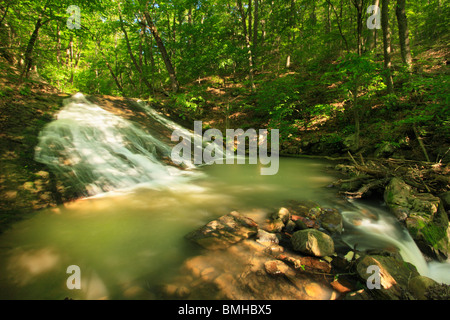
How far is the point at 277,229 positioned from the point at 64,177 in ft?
16.3

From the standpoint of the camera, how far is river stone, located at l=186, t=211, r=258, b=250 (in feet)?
9.57

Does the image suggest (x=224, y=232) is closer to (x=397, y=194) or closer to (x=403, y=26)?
(x=397, y=194)

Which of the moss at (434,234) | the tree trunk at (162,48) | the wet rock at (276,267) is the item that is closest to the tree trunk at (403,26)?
the moss at (434,234)

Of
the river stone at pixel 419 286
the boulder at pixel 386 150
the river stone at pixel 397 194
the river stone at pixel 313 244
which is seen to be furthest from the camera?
the boulder at pixel 386 150

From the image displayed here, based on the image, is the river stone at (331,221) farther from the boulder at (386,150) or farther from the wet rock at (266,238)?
the boulder at (386,150)

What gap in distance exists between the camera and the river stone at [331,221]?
10.8 feet

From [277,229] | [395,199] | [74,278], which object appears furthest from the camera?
[395,199]

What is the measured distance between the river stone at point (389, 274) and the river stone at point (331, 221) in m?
0.88

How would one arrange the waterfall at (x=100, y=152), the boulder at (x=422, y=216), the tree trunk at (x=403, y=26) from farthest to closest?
the tree trunk at (x=403, y=26) → the waterfall at (x=100, y=152) → the boulder at (x=422, y=216)

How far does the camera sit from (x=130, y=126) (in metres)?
8.49
